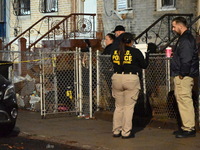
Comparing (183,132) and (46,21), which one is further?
(46,21)

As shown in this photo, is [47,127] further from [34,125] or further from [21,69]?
[21,69]

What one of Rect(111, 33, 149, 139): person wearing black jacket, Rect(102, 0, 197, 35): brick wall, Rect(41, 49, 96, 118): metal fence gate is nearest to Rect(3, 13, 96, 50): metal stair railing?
Rect(102, 0, 197, 35): brick wall

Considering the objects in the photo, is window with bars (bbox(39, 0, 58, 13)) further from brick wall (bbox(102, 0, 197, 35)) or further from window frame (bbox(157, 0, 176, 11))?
window frame (bbox(157, 0, 176, 11))

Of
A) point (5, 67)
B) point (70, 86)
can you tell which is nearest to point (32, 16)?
point (5, 67)

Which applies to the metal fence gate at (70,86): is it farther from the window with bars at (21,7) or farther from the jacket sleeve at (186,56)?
the window with bars at (21,7)

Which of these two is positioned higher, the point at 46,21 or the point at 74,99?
the point at 46,21

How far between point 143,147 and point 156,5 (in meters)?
9.24

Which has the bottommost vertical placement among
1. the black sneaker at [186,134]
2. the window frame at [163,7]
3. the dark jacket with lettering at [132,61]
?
the black sneaker at [186,134]

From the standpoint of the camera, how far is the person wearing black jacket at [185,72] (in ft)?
33.5

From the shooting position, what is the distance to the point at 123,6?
65.5 feet

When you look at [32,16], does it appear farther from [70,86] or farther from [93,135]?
[93,135]

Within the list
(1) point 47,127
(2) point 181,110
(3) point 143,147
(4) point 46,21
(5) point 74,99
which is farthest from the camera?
(4) point 46,21

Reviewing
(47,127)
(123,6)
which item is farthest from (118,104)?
(123,6)

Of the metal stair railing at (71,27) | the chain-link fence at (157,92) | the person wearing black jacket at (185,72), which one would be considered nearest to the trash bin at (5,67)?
the chain-link fence at (157,92)
